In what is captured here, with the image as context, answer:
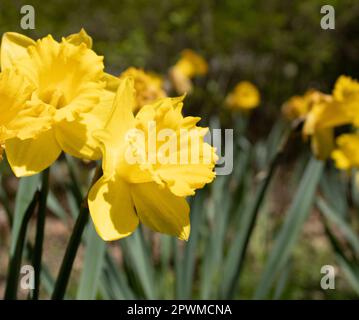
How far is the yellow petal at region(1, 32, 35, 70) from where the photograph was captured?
28.2 inches

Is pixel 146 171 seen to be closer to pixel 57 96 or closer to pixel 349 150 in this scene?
pixel 57 96

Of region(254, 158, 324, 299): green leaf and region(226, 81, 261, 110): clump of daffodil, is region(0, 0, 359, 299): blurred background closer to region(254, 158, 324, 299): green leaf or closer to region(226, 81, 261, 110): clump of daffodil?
region(226, 81, 261, 110): clump of daffodil

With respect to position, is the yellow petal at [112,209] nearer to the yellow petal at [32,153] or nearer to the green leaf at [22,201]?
the yellow petal at [32,153]

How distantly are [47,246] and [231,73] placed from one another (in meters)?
2.91

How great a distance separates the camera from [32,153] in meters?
0.63

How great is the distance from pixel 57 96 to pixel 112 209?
18 centimetres

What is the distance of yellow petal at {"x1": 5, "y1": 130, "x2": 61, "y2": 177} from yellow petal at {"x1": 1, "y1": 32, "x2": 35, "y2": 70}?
0.14m

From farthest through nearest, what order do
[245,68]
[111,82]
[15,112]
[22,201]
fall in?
[245,68], [22,201], [111,82], [15,112]

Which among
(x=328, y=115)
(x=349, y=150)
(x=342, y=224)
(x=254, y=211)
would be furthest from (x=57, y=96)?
(x=342, y=224)

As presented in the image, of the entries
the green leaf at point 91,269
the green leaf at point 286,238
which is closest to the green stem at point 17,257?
the green leaf at point 91,269

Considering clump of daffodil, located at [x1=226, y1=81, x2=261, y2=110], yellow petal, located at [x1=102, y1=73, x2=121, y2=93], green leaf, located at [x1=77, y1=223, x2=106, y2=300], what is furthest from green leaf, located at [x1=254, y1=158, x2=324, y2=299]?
clump of daffodil, located at [x1=226, y1=81, x2=261, y2=110]

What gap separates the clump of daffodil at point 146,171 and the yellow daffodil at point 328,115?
0.68m

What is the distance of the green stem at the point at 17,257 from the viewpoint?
0.76 m
